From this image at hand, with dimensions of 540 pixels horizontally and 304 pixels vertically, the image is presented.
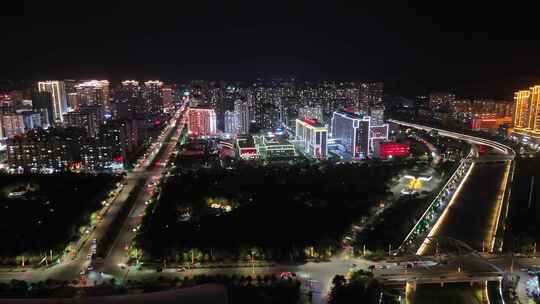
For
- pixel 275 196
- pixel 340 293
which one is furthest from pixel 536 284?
pixel 275 196

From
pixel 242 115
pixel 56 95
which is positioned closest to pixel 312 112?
pixel 242 115

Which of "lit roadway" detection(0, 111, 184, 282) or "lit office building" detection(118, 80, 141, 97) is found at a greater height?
"lit office building" detection(118, 80, 141, 97)

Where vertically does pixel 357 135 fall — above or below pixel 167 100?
below

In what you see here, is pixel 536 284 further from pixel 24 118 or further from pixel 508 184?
pixel 24 118

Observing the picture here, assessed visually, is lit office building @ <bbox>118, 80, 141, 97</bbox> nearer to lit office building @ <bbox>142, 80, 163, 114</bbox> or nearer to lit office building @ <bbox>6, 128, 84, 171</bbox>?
lit office building @ <bbox>142, 80, 163, 114</bbox>

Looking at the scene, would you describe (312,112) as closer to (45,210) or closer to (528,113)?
(528,113)

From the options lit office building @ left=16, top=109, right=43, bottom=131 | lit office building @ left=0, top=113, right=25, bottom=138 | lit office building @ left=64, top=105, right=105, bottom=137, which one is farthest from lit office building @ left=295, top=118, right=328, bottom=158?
lit office building @ left=16, top=109, right=43, bottom=131
